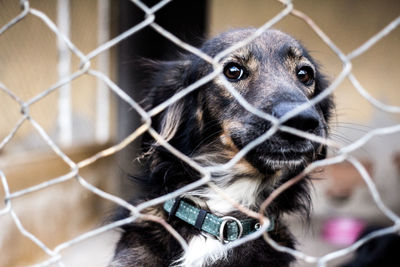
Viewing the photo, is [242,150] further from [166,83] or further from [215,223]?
[166,83]

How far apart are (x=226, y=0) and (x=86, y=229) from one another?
3934mm

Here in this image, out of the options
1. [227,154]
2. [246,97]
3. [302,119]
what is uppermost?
[246,97]

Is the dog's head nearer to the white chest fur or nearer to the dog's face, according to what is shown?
the dog's face

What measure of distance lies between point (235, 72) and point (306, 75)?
0.45 metres

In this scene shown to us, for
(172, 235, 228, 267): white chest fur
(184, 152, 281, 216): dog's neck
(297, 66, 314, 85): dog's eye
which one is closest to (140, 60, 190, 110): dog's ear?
(184, 152, 281, 216): dog's neck

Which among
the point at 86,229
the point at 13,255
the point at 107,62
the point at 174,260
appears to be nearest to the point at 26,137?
the point at 13,255

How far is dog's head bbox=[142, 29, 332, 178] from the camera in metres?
1.79

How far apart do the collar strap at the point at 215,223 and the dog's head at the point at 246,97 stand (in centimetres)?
28

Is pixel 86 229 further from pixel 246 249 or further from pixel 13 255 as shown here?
pixel 246 249

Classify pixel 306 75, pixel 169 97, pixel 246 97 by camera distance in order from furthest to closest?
pixel 169 97 < pixel 306 75 < pixel 246 97

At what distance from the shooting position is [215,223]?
6.19ft

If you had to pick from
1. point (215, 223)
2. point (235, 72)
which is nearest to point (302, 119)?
point (215, 223)

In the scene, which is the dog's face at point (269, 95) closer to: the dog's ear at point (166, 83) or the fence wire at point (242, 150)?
the dog's ear at point (166, 83)

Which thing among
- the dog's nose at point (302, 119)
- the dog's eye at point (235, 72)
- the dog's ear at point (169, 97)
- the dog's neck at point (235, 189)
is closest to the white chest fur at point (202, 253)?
the dog's neck at point (235, 189)
